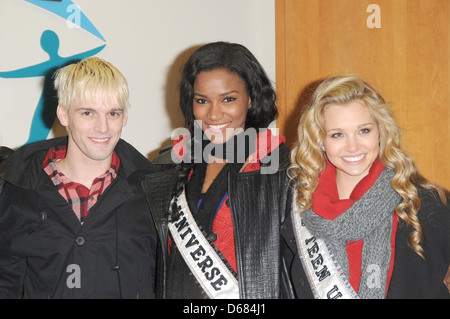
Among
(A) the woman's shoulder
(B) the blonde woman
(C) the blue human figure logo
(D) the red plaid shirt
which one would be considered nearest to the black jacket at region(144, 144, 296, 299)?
(B) the blonde woman

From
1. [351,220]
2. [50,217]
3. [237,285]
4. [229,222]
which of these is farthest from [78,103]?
[351,220]

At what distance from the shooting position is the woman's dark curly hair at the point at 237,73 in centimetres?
210

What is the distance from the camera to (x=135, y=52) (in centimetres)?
322

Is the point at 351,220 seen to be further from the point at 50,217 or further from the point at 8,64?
the point at 8,64

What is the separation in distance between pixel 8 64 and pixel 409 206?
224cm

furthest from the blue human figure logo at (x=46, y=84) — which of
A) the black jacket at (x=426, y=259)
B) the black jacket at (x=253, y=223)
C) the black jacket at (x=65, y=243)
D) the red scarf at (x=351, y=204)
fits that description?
the black jacket at (x=426, y=259)

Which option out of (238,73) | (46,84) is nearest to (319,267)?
(238,73)

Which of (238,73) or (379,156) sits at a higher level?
(238,73)

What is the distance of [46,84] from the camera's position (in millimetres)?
2936

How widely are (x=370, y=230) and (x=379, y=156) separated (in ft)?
1.03

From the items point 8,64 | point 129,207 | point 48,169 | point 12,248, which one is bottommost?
point 12,248

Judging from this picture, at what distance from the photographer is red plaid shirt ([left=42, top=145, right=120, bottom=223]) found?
190 cm

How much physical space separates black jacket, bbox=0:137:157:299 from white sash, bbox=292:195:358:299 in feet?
1.89

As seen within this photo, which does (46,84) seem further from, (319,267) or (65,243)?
(319,267)
